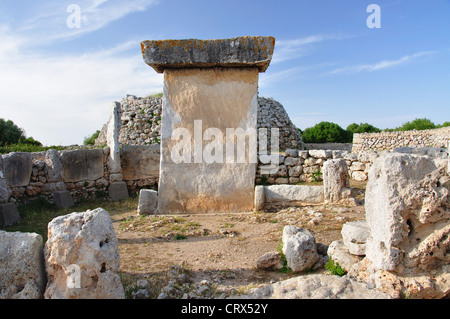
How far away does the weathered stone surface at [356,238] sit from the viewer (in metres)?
3.50

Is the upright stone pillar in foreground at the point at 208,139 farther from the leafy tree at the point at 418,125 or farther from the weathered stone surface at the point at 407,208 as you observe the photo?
the leafy tree at the point at 418,125

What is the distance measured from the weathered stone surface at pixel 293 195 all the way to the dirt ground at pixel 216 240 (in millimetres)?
207

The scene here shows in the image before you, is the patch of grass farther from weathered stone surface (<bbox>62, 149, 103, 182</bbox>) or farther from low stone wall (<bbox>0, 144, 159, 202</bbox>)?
weathered stone surface (<bbox>62, 149, 103, 182</bbox>)

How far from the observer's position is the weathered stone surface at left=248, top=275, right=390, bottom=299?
105 inches

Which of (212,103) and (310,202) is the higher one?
(212,103)

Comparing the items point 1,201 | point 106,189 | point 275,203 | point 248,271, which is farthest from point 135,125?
Result: point 248,271

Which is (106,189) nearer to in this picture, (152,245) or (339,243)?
(152,245)

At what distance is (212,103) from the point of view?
22.1 feet

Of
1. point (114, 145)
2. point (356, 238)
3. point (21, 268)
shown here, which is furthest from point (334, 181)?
point (114, 145)

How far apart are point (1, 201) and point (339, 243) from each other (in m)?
6.35

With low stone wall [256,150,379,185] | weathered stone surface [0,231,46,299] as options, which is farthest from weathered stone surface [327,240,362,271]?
low stone wall [256,150,379,185]

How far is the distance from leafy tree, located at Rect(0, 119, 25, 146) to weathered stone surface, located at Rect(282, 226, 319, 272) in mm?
15974

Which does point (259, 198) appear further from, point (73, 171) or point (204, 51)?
point (73, 171)

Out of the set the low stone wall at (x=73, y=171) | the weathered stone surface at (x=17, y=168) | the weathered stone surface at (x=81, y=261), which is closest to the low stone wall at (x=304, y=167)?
the low stone wall at (x=73, y=171)
